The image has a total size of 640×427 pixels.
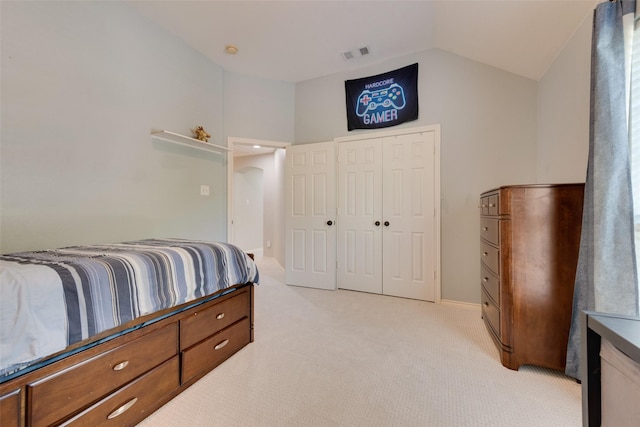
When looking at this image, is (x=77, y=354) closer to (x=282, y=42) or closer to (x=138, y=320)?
(x=138, y=320)

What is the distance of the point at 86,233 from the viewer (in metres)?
2.06

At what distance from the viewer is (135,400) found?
4.21 ft

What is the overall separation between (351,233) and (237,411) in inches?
95.7

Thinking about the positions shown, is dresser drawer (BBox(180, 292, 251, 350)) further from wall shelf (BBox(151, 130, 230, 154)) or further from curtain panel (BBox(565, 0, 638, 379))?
curtain panel (BBox(565, 0, 638, 379))

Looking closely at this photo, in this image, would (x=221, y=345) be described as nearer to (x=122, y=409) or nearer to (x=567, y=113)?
(x=122, y=409)

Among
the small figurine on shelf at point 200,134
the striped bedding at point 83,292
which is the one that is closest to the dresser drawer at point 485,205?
the striped bedding at point 83,292

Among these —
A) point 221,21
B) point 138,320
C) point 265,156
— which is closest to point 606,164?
point 138,320

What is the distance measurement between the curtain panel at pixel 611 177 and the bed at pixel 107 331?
2.15m

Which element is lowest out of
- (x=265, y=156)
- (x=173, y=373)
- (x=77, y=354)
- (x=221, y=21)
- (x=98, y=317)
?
(x=173, y=373)

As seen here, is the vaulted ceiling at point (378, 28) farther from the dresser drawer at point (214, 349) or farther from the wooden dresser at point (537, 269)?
the dresser drawer at point (214, 349)

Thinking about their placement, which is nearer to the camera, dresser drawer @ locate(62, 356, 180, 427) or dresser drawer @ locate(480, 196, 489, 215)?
dresser drawer @ locate(62, 356, 180, 427)

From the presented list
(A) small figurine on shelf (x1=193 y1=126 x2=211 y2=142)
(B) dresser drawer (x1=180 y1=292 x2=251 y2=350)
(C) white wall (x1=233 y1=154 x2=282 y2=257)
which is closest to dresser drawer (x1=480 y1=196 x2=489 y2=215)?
(B) dresser drawer (x1=180 y1=292 x2=251 y2=350)

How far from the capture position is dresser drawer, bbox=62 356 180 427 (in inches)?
44.2

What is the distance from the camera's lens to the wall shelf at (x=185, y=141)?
2522 mm
